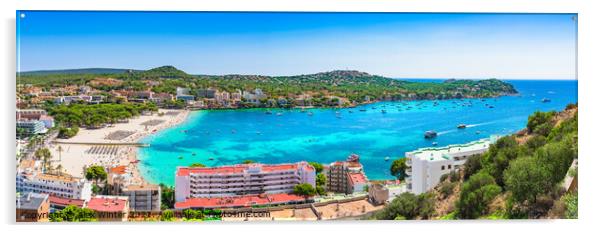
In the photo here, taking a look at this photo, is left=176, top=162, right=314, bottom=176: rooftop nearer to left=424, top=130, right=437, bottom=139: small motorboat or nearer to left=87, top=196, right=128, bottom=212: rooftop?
left=87, top=196, right=128, bottom=212: rooftop

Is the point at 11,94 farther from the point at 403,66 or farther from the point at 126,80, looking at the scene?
the point at 403,66

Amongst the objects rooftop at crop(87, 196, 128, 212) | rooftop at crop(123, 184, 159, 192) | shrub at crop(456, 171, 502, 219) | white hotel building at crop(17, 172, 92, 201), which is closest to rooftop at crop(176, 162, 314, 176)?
rooftop at crop(123, 184, 159, 192)

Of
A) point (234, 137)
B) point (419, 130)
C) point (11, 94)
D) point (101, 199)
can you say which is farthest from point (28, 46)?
point (419, 130)

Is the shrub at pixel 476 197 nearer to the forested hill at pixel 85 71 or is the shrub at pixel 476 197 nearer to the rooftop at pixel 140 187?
the rooftop at pixel 140 187

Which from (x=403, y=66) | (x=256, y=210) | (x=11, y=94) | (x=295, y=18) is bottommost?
(x=256, y=210)

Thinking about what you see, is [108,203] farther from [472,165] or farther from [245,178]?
[472,165]

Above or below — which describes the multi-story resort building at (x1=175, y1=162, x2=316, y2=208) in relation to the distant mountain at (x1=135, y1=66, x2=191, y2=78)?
below
